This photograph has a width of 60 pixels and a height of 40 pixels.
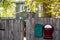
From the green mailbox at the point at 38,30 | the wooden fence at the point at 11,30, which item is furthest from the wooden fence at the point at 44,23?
the wooden fence at the point at 11,30

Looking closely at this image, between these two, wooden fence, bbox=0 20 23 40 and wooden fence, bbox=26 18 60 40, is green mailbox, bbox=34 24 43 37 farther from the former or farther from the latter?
wooden fence, bbox=0 20 23 40

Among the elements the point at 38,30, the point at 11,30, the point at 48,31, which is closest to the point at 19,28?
the point at 11,30

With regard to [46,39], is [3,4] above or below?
above

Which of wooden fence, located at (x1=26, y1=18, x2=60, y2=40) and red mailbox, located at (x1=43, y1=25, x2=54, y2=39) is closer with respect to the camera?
red mailbox, located at (x1=43, y1=25, x2=54, y2=39)

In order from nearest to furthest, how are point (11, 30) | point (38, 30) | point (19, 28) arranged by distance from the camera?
point (38, 30) → point (19, 28) → point (11, 30)

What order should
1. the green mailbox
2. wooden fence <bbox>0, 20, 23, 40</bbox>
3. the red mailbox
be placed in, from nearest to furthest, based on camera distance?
1. the red mailbox
2. the green mailbox
3. wooden fence <bbox>0, 20, 23, 40</bbox>

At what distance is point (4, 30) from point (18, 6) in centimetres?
1569

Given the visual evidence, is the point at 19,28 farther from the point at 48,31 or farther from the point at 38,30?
the point at 48,31

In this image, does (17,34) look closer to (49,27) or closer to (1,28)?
(1,28)

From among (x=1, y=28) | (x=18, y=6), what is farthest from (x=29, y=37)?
(x=18, y=6)

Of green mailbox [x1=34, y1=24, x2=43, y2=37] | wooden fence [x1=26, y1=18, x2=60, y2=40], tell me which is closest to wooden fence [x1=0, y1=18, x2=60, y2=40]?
wooden fence [x1=26, y1=18, x2=60, y2=40]

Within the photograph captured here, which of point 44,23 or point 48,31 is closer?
point 48,31

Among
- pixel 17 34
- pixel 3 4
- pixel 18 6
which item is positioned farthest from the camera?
pixel 18 6

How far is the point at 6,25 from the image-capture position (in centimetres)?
693
